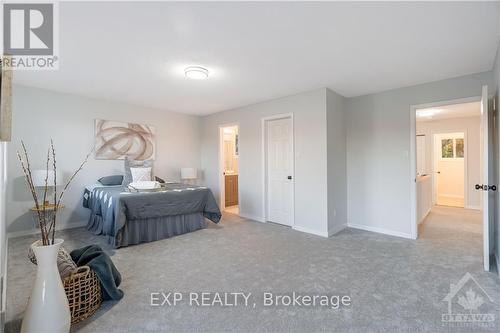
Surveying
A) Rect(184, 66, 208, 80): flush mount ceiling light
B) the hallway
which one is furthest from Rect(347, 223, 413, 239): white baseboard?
Rect(184, 66, 208, 80): flush mount ceiling light

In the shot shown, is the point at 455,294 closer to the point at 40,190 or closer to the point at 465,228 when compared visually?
the point at 465,228

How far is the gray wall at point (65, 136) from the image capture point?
374 cm

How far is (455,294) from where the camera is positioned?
213cm

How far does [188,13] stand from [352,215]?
3.99 meters

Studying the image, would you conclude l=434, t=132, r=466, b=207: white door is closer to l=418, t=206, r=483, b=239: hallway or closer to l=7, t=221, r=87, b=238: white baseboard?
l=418, t=206, r=483, b=239: hallway

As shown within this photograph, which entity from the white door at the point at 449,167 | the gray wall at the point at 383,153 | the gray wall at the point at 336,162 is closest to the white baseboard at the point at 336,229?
the gray wall at the point at 336,162

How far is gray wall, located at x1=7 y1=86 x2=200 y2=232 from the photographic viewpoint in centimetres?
374

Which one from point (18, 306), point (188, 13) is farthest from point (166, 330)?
point (188, 13)

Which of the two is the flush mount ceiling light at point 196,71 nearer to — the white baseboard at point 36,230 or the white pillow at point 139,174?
the white pillow at point 139,174

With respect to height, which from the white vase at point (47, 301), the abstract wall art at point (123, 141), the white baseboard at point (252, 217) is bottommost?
the white baseboard at point (252, 217)

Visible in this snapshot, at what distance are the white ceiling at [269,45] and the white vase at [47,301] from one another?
1817 millimetres

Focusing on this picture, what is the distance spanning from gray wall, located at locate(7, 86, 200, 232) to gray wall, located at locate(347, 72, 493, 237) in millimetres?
3965

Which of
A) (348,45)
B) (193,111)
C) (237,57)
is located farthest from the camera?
(193,111)

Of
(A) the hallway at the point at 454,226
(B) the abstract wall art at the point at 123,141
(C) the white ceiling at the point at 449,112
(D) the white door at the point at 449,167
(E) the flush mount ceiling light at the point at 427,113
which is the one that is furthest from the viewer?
(D) the white door at the point at 449,167
